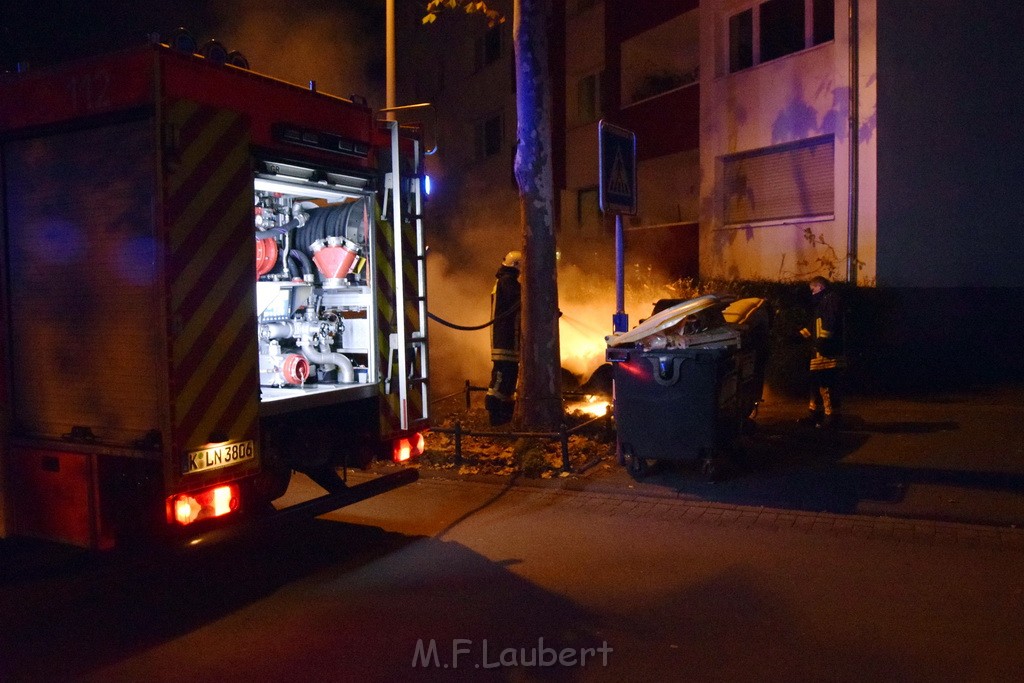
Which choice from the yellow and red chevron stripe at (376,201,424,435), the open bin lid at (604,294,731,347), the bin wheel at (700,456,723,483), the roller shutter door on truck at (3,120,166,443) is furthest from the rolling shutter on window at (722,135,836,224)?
the roller shutter door on truck at (3,120,166,443)

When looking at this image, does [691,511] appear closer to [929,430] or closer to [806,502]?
[806,502]

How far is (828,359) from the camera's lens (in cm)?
938

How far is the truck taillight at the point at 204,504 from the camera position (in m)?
4.36

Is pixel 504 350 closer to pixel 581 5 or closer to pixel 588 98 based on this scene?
pixel 588 98

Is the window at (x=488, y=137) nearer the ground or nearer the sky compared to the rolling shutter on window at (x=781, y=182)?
nearer the sky

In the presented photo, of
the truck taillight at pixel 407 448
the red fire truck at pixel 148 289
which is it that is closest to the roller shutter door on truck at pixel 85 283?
the red fire truck at pixel 148 289

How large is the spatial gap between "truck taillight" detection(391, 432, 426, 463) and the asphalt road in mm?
611

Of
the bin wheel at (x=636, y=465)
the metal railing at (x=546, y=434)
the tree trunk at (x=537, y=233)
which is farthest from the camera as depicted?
the tree trunk at (x=537, y=233)

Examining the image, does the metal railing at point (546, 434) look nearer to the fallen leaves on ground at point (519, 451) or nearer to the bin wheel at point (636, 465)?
the fallen leaves on ground at point (519, 451)

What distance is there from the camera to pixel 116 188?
4.47 metres

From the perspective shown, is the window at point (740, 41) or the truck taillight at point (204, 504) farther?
the window at point (740, 41)

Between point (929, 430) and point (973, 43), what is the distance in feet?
26.2

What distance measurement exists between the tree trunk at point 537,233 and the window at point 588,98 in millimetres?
11915

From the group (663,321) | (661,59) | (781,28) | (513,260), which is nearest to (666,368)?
(663,321)
